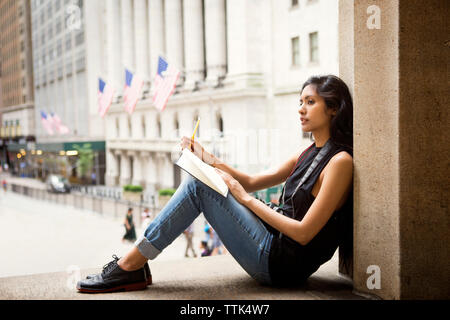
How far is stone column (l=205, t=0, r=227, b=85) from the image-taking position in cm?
3334

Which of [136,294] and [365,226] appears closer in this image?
[365,226]

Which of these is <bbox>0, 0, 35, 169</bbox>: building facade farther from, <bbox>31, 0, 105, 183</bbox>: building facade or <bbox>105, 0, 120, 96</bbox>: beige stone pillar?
<bbox>105, 0, 120, 96</bbox>: beige stone pillar

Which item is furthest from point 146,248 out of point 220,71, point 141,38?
point 141,38

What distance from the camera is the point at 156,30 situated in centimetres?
3988

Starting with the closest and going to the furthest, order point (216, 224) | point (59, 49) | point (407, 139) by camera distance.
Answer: point (407, 139)
point (216, 224)
point (59, 49)

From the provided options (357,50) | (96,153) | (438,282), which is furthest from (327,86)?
(96,153)

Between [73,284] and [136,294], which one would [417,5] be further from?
[73,284]

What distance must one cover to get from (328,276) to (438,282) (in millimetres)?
920

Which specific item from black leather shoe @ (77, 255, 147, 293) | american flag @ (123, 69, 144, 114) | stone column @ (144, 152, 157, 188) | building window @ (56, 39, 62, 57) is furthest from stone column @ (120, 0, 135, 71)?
black leather shoe @ (77, 255, 147, 293)

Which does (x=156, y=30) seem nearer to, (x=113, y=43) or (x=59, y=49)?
(x=113, y=43)

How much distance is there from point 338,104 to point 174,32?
35.5 metres

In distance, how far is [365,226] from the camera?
10.0 ft

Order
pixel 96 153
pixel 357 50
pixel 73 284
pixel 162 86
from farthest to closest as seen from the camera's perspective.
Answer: pixel 96 153, pixel 162 86, pixel 73 284, pixel 357 50

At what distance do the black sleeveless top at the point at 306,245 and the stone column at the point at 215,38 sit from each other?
Result: 30.4 meters
